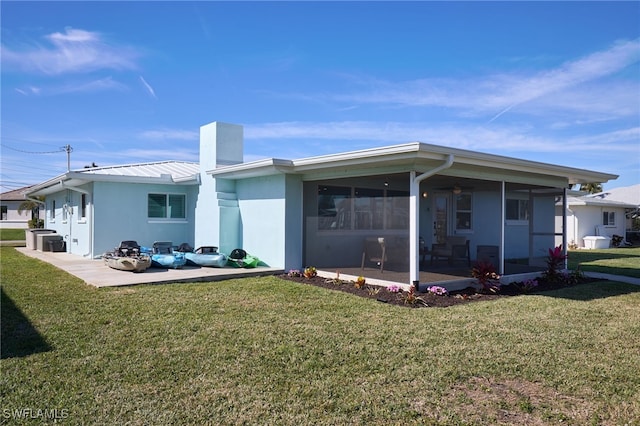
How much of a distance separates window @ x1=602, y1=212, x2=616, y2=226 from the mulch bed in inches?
722

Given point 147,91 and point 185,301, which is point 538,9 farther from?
point 147,91

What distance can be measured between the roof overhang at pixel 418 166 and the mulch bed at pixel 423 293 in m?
2.30

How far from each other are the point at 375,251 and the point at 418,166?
2393mm

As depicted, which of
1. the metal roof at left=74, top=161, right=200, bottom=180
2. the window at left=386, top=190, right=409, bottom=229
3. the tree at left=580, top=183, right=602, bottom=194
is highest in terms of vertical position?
the tree at left=580, top=183, right=602, bottom=194

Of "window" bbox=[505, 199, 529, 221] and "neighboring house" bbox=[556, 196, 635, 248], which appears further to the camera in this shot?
"neighboring house" bbox=[556, 196, 635, 248]

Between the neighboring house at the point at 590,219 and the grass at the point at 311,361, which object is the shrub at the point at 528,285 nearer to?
the grass at the point at 311,361

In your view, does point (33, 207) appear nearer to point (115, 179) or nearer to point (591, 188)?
point (115, 179)

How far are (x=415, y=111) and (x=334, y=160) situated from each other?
22.8 feet

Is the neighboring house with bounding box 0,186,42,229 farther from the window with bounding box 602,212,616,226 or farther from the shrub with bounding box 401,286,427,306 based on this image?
the window with bounding box 602,212,616,226

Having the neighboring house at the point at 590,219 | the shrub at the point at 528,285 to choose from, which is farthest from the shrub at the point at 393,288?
the neighboring house at the point at 590,219

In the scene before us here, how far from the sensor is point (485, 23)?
10.4 metres

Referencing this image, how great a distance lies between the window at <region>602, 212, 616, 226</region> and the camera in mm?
25469

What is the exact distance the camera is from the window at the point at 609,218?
→ 25469 millimetres

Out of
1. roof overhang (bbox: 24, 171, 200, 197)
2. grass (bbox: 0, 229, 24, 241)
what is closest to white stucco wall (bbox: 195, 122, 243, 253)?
roof overhang (bbox: 24, 171, 200, 197)
